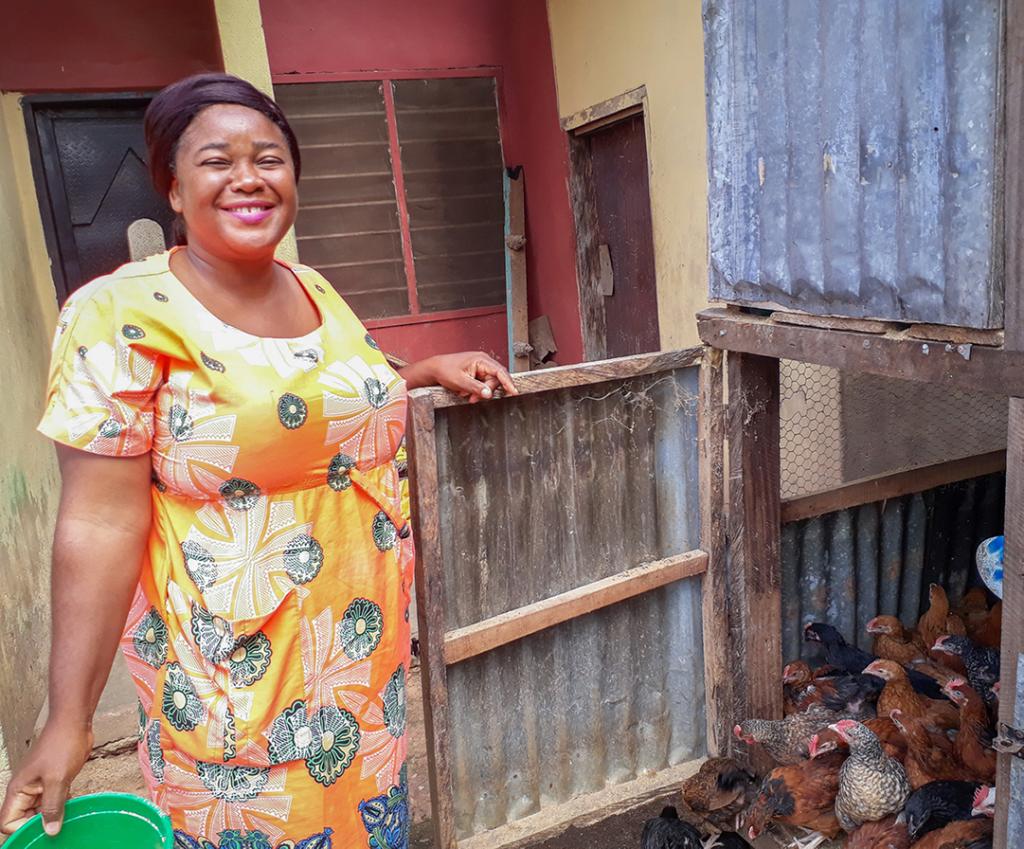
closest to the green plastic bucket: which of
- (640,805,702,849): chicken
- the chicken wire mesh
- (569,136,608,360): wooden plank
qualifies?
(640,805,702,849): chicken

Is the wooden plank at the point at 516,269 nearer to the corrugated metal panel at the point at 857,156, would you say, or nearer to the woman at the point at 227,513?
the corrugated metal panel at the point at 857,156

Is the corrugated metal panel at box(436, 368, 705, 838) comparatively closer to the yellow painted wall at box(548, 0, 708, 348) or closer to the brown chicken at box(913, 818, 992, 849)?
the brown chicken at box(913, 818, 992, 849)

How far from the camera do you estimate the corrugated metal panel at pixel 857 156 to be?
1727 millimetres

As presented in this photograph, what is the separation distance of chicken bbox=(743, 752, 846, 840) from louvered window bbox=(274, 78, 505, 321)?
5008mm

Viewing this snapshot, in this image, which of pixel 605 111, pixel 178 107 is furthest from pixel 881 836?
pixel 605 111

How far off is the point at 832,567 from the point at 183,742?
8.08 feet

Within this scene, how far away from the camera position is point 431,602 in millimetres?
2260

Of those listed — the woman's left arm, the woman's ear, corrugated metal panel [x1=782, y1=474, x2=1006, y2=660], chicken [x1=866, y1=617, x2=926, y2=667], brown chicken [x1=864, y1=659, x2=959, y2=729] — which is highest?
the woman's ear

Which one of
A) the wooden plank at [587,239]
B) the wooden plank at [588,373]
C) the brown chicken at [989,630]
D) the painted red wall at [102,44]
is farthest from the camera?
the wooden plank at [587,239]

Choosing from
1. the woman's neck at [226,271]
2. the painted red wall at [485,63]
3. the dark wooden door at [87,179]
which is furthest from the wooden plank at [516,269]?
the woman's neck at [226,271]

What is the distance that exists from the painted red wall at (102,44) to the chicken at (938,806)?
561cm

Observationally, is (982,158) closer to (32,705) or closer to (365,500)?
(365,500)

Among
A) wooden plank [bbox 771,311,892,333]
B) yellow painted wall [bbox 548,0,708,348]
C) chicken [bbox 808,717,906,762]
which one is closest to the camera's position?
wooden plank [bbox 771,311,892,333]

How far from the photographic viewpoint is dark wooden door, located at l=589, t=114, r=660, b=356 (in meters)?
5.55
